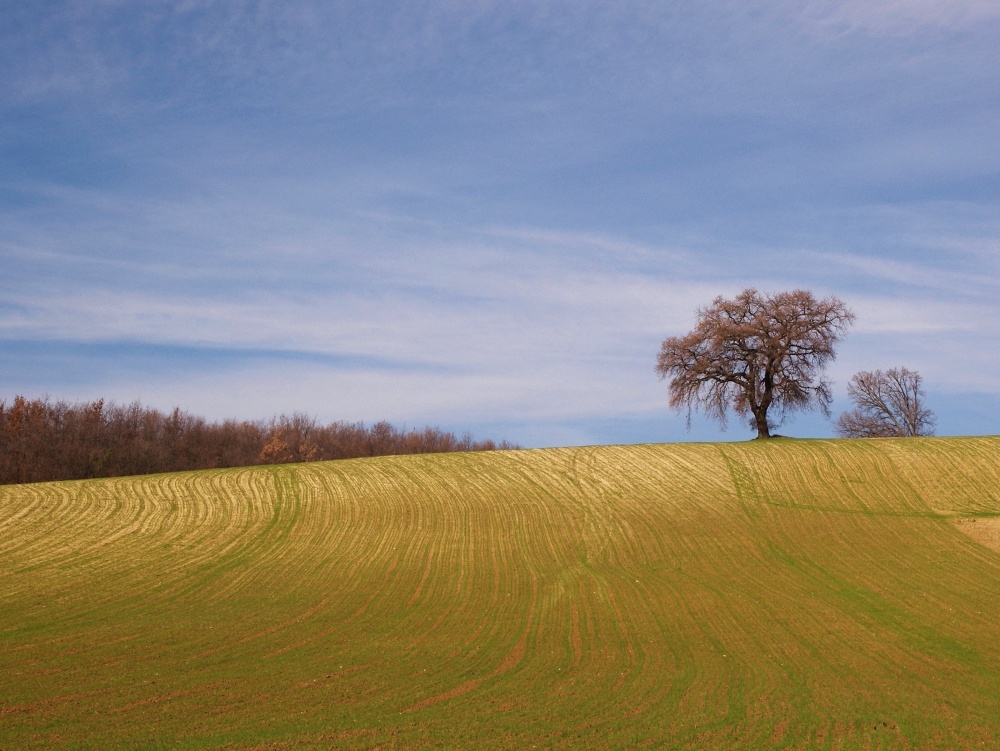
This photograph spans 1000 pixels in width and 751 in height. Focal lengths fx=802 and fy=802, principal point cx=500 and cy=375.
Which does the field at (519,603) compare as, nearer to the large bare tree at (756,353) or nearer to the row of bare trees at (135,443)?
the large bare tree at (756,353)

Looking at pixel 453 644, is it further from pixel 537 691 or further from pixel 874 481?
pixel 874 481

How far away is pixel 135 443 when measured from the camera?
3903 inches

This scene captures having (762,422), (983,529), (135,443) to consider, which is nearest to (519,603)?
(983,529)

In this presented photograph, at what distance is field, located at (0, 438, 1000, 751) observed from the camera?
17.2 metres

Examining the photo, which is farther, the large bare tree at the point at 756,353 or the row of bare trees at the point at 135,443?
the row of bare trees at the point at 135,443

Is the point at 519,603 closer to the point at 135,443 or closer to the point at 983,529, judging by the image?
the point at 983,529

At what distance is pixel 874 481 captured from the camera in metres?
45.5

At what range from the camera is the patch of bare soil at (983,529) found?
36188 millimetres

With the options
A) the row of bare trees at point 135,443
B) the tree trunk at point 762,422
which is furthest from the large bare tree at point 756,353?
the row of bare trees at point 135,443

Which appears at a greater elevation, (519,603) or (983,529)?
(983,529)

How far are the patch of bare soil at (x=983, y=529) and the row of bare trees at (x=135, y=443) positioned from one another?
79240 millimetres

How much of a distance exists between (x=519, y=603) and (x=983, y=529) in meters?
23.7

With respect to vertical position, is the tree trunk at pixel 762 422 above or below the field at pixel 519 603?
above

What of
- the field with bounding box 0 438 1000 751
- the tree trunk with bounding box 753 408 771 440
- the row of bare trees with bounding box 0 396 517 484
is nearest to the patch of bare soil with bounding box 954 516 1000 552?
the field with bounding box 0 438 1000 751
